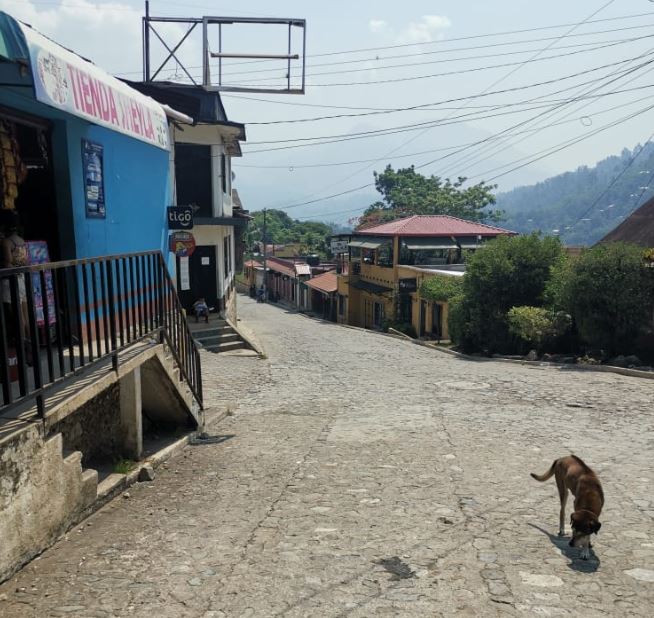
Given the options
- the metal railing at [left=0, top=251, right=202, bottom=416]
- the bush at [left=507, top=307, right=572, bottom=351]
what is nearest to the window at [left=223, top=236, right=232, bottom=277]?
the bush at [left=507, top=307, right=572, bottom=351]

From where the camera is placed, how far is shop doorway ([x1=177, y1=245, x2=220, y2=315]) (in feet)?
73.8

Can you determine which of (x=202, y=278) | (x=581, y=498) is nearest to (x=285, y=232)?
(x=202, y=278)

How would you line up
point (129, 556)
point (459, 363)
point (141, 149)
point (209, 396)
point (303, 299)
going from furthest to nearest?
1. point (303, 299)
2. point (459, 363)
3. point (209, 396)
4. point (141, 149)
5. point (129, 556)

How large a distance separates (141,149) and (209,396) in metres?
6.32

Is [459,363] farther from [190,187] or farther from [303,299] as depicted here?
[303,299]

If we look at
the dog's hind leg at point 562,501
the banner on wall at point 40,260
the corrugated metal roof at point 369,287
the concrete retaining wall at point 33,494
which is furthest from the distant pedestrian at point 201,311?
the dog's hind leg at point 562,501

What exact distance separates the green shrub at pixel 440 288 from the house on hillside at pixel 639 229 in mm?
6221

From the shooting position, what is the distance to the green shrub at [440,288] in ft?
86.4

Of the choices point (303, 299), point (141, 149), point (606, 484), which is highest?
point (141, 149)

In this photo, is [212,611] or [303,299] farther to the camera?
[303,299]

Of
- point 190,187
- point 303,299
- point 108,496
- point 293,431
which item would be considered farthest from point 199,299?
point 303,299

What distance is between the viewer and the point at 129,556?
501cm

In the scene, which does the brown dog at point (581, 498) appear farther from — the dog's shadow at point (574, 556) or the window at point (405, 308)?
the window at point (405, 308)

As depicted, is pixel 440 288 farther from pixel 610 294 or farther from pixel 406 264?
pixel 610 294
